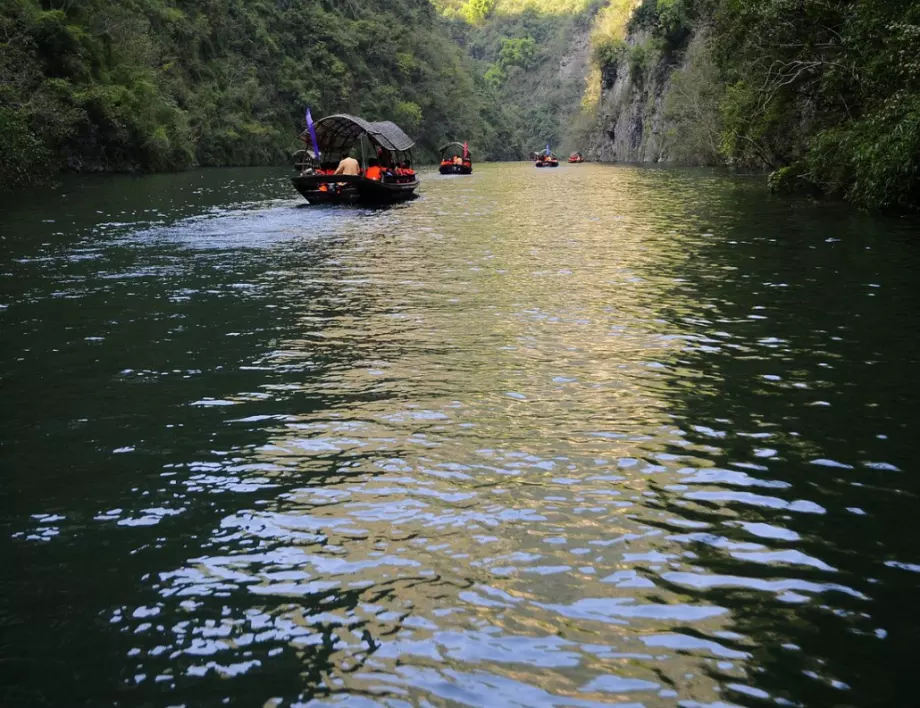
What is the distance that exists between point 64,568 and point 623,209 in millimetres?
25294

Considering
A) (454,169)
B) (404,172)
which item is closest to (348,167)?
(404,172)

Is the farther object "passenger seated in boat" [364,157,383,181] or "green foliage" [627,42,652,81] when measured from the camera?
"green foliage" [627,42,652,81]

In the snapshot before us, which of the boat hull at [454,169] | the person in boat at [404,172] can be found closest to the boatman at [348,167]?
the person in boat at [404,172]

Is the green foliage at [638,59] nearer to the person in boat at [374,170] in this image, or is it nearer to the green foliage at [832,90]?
the green foliage at [832,90]

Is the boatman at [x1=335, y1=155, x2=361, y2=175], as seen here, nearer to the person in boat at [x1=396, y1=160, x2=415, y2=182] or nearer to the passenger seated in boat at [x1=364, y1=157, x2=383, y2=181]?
the passenger seated in boat at [x1=364, y1=157, x2=383, y2=181]

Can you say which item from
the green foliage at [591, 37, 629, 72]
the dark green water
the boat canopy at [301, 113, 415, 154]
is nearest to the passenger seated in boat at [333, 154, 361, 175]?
the boat canopy at [301, 113, 415, 154]

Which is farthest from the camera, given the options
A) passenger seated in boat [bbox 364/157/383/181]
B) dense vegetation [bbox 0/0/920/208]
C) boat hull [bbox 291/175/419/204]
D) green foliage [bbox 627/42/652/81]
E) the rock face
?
green foliage [bbox 627/42/652/81]

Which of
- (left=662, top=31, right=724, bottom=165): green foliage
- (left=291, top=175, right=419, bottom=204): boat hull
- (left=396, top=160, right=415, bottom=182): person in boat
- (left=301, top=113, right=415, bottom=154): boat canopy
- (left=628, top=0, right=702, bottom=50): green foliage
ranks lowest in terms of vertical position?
(left=291, top=175, right=419, bottom=204): boat hull

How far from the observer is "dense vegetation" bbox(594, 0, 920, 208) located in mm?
18938

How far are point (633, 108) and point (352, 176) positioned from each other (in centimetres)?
8362

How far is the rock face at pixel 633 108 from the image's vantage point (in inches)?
3588

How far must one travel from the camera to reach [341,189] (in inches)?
1128

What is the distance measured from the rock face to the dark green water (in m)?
80.9

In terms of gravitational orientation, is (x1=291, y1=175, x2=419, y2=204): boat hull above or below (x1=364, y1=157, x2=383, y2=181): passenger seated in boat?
below
